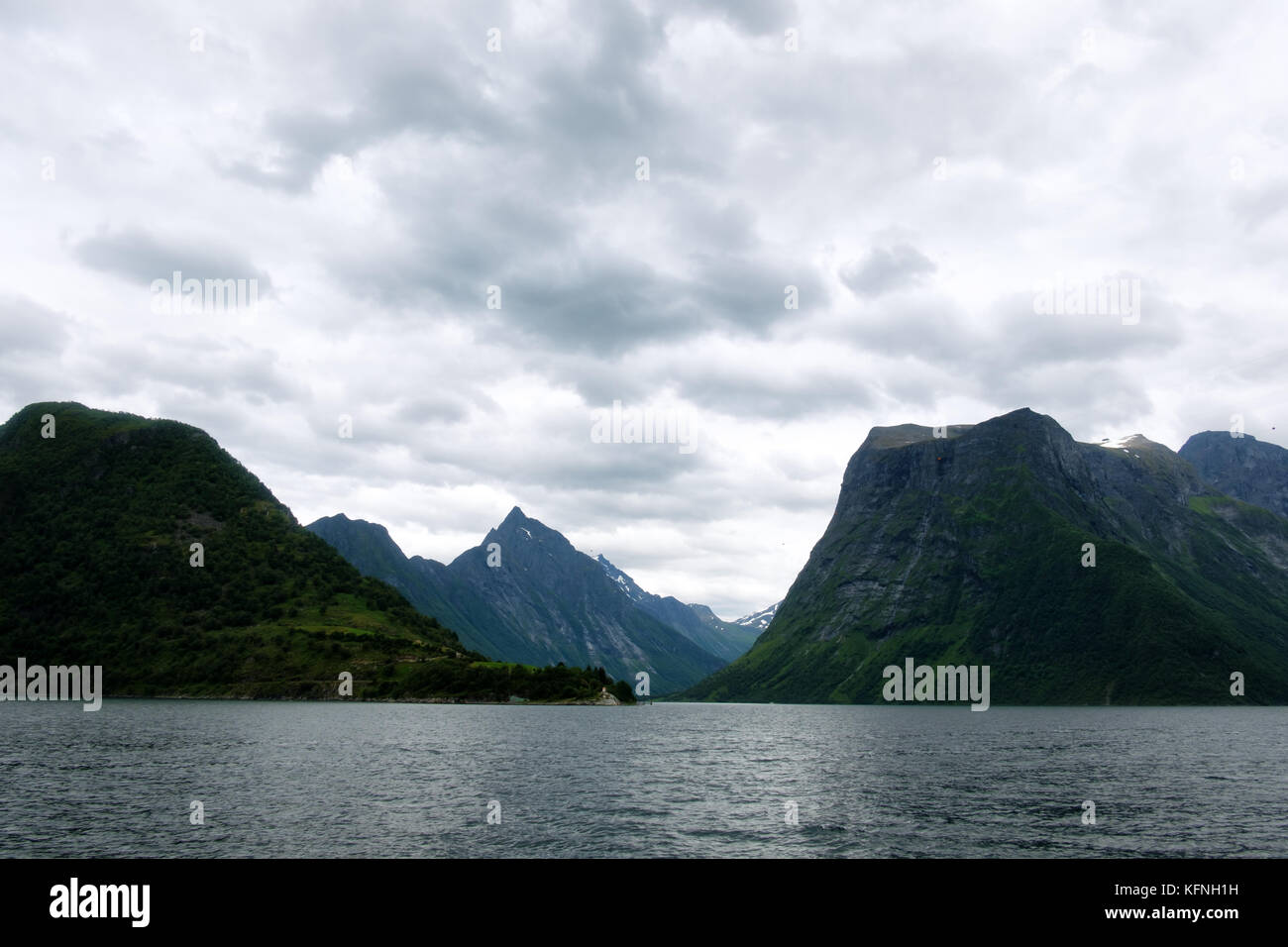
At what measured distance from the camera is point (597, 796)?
248ft

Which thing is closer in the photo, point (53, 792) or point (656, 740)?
point (53, 792)

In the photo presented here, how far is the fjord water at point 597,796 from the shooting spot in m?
54.0

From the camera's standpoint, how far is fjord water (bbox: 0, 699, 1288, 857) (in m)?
54.0
